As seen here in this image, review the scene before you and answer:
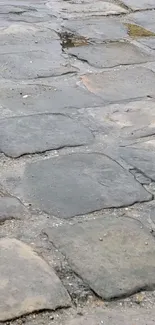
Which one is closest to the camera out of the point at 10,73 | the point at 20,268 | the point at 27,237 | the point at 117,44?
the point at 20,268

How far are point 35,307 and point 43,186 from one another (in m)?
0.66

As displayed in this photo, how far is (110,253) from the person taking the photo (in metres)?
1.90

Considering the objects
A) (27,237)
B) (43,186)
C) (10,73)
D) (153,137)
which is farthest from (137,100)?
(27,237)

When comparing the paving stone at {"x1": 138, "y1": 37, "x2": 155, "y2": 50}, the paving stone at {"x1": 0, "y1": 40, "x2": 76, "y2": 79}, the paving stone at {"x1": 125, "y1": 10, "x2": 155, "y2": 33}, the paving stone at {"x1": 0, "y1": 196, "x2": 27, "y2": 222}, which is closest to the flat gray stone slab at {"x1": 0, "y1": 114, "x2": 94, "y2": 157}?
the paving stone at {"x1": 0, "y1": 196, "x2": 27, "y2": 222}

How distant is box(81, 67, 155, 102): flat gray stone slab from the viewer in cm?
313

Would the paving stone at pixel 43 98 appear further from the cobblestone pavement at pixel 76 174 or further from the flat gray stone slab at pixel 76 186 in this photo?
the flat gray stone slab at pixel 76 186

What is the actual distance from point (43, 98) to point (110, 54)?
79 cm

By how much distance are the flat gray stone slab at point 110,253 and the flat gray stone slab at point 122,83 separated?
3.77 ft

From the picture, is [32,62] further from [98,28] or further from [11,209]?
[11,209]

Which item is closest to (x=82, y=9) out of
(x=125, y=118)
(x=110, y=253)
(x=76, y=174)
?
(x=125, y=118)

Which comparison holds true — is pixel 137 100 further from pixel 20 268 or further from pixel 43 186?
pixel 20 268

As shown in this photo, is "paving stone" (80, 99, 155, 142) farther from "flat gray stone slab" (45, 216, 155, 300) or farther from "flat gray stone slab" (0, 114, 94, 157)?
"flat gray stone slab" (45, 216, 155, 300)

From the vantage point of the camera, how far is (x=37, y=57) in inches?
139

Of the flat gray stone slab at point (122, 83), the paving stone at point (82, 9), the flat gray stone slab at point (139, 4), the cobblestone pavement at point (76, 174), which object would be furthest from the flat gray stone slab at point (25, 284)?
the flat gray stone slab at point (139, 4)
